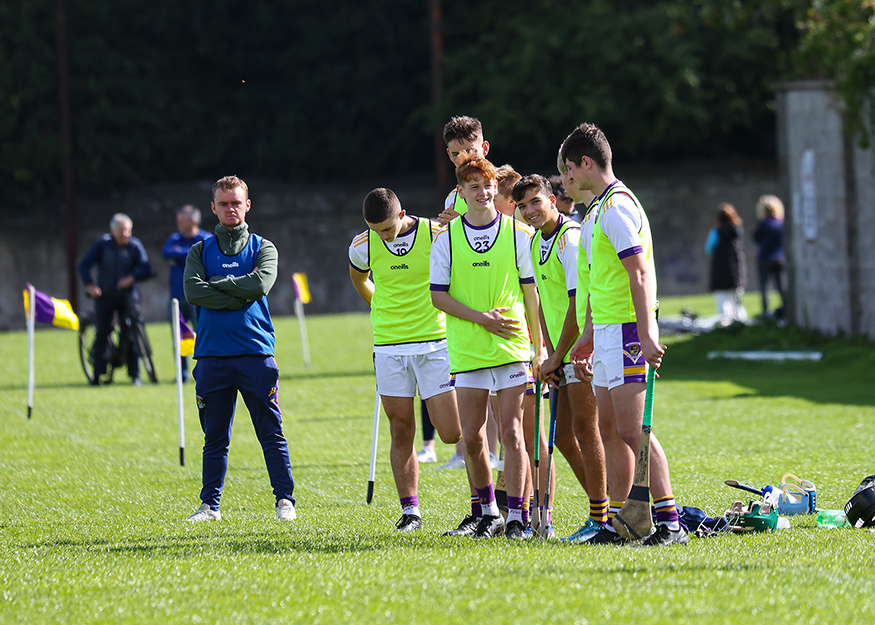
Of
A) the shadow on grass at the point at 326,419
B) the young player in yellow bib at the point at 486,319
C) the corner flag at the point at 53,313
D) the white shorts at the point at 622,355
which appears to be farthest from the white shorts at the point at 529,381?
the corner flag at the point at 53,313

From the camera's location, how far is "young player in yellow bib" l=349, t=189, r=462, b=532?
687 centimetres

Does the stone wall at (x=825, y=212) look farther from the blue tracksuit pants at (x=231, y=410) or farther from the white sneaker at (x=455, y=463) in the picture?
the blue tracksuit pants at (x=231, y=410)

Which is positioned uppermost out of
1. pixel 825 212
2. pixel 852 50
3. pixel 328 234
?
pixel 852 50

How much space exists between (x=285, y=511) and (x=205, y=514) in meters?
0.49

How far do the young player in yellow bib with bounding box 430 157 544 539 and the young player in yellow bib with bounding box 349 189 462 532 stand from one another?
0.35 m

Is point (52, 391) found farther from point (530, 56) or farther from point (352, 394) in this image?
point (530, 56)

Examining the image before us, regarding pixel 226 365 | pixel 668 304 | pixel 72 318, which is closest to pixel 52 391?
pixel 72 318

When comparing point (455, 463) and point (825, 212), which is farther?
point (825, 212)

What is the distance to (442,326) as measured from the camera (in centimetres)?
700

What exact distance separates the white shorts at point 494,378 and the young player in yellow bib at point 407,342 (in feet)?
1.35

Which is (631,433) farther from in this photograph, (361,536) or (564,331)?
(361,536)

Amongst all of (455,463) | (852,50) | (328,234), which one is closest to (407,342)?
(455,463)

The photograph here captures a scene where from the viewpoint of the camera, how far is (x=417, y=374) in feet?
22.6

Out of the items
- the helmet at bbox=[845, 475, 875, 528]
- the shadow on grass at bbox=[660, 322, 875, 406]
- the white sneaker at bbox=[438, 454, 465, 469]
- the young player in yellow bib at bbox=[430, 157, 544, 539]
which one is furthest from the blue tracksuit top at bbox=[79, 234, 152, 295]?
the helmet at bbox=[845, 475, 875, 528]
